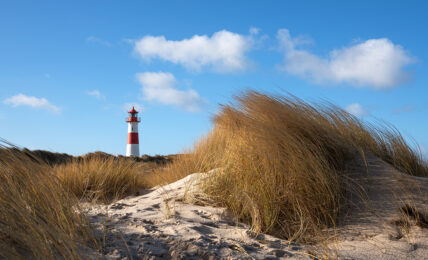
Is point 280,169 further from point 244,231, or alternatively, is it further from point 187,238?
point 187,238

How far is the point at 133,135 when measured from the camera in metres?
19.9

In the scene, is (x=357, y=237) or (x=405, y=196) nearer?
(x=357, y=237)

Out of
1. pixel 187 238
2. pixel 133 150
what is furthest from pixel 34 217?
pixel 133 150

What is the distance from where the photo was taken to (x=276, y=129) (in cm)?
349

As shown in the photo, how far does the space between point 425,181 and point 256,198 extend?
1950mm

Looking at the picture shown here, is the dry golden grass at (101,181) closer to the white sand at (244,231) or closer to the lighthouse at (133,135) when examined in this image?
the white sand at (244,231)

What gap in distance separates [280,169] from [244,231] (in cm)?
83

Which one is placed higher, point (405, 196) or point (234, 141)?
point (234, 141)

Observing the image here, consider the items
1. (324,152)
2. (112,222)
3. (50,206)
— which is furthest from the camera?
(324,152)

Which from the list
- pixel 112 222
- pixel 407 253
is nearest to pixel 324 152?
pixel 407 253

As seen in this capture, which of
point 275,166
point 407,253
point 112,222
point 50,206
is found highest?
point 275,166

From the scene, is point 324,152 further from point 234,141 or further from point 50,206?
point 50,206

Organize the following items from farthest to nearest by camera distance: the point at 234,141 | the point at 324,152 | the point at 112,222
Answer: the point at 234,141
the point at 324,152
the point at 112,222

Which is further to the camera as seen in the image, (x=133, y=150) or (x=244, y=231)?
(x=133, y=150)
